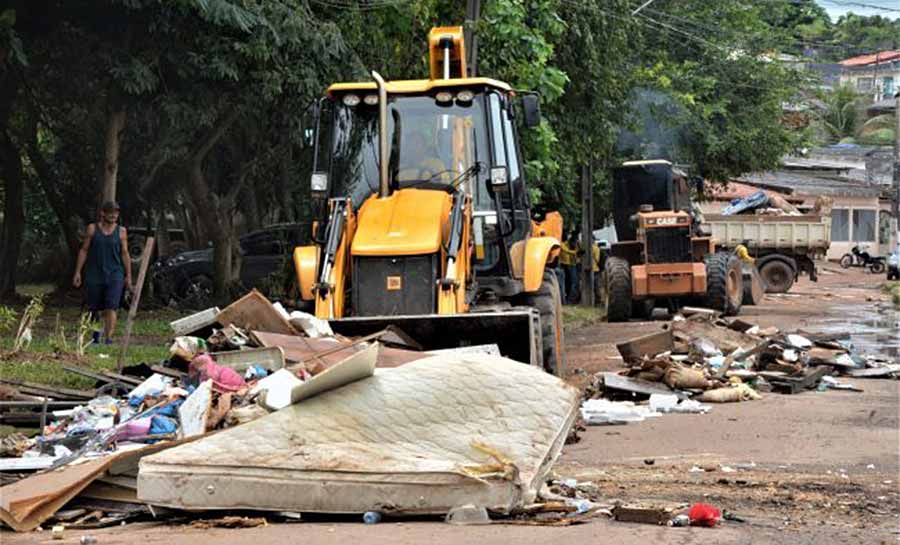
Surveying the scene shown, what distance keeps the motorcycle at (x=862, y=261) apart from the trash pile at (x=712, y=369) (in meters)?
44.5

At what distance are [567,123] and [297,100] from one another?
26.2 ft

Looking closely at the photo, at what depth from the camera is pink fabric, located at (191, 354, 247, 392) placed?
9.31 meters

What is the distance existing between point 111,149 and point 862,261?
48.8 m

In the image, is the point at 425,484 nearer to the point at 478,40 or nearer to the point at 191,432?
the point at 191,432

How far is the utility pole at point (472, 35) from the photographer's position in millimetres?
20359

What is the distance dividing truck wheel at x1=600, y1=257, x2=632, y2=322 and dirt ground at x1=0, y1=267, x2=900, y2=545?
37.6 ft

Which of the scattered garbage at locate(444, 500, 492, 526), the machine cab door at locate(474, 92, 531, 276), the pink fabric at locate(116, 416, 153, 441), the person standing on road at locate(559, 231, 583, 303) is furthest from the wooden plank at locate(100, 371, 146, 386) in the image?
the person standing on road at locate(559, 231, 583, 303)

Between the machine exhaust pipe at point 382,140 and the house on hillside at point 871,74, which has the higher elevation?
the house on hillside at point 871,74

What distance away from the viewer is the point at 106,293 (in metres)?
16.2

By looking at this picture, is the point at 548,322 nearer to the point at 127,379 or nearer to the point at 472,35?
the point at 127,379

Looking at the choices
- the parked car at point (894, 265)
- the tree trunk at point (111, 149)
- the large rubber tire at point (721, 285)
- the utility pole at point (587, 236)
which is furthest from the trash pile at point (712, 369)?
the parked car at point (894, 265)

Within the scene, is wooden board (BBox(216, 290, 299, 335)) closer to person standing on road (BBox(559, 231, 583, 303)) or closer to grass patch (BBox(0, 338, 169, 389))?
grass patch (BBox(0, 338, 169, 389))

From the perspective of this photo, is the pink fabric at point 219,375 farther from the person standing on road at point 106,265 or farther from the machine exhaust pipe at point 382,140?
the person standing on road at point 106,265

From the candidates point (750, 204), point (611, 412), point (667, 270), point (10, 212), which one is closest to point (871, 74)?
point (750, 204)
